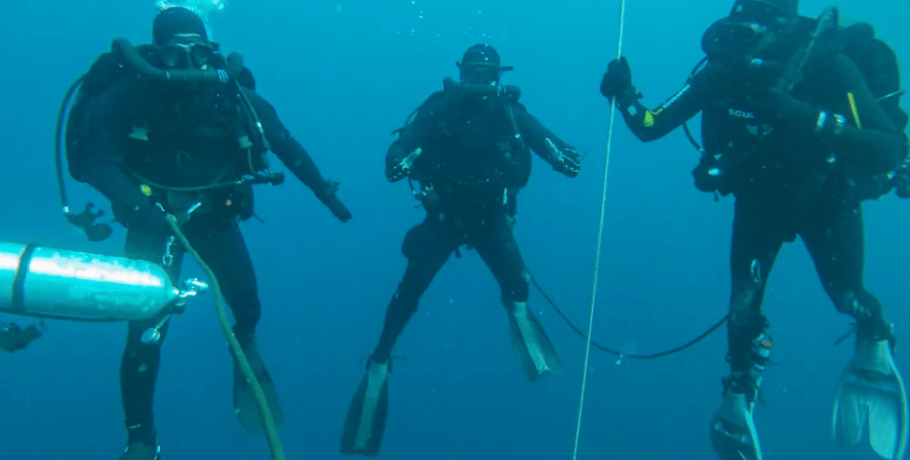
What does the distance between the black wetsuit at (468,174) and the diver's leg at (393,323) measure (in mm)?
10

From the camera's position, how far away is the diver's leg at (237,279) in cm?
437

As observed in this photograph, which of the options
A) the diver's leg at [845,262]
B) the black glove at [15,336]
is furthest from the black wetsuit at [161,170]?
the diver's leg at [845,262]

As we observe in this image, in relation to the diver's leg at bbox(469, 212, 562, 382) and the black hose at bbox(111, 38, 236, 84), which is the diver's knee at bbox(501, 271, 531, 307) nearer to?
the diver's leg at bbox(469, 212, 562, 382)

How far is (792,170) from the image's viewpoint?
4125 mm

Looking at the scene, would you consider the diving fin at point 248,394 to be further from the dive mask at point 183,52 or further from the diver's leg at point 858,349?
the diver's leg at point 858,349

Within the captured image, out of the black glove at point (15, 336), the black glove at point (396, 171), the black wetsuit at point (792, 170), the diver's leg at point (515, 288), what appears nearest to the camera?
the black glove at point (15, 336)

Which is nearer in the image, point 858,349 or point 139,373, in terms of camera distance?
point 139,373

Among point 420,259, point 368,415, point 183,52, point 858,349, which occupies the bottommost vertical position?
point 368,415

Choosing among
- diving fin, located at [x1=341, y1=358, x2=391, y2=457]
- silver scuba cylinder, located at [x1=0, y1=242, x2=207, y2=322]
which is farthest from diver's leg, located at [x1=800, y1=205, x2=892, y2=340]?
silver scuba cylinder, located at [x1=0, y1=242, x2=207, y2=322]

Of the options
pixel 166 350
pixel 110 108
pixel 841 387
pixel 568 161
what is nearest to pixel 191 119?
pixel 110 108

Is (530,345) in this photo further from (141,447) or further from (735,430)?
(141,447)

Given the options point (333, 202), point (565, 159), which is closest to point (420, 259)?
point (333, 202)

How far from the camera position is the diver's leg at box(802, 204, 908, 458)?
432 cm

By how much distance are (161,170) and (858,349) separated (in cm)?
559
